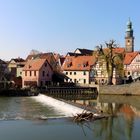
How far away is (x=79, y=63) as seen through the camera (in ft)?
277

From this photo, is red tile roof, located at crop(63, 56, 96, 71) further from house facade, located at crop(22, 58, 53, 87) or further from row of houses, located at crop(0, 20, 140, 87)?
house facade, located at crop(22, 58, 53, 87)

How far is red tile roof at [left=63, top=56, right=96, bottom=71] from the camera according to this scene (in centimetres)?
8244

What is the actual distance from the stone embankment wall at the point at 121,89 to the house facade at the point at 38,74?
41.6 feet

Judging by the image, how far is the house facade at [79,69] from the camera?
81863 mm

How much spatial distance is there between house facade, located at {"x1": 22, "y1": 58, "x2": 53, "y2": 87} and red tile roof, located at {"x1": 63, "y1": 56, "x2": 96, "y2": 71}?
29.4 feet

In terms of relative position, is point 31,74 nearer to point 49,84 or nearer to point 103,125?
point 49,84

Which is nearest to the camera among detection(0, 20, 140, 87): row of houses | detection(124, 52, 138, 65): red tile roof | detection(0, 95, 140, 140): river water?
detection(0, 95, 140, 140): river water

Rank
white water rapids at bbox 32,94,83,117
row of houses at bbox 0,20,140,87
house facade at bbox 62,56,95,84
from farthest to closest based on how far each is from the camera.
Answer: house facade at bbox 62,56,95,84, row of houses at bbox 0,20,140,87, white water rapids at bbox 32,94,83,117

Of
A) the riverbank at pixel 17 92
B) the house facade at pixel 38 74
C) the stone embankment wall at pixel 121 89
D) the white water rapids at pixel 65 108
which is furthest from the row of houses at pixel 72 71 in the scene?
the white water rapids at pixel 65 108

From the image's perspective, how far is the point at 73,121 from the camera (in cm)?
3241

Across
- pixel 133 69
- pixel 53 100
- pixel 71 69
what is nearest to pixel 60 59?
pixel 71 69

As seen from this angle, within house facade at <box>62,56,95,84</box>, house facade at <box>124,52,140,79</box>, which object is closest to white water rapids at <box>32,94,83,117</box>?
house facade at <box>62,56,95,84</box>

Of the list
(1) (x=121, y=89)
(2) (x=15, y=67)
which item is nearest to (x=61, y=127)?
(1) (x=121, y=89)

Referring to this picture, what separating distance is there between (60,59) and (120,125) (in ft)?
207
